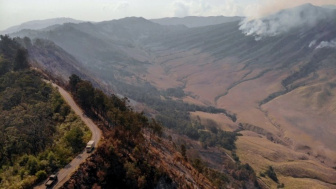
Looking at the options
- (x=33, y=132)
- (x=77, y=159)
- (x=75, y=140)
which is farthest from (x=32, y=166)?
(x=33, y=132)

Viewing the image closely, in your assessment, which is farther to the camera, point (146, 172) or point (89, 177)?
point (146, 172)

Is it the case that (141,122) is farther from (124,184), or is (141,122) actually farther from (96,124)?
(124,184)

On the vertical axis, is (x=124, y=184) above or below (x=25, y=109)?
below

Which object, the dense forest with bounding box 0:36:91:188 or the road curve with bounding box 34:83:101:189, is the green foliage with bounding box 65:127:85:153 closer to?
the dense forest with bounding box 0:36:91:188

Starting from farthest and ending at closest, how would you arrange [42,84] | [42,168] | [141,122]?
[42,84] < [141,122] < [42,168]

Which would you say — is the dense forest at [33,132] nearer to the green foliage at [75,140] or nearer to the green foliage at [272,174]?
the green foliage at [75,140]

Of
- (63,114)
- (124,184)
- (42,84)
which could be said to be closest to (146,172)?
(124,184)

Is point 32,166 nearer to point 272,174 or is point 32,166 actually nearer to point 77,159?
point 77,159

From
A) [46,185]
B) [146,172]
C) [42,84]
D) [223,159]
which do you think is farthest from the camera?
[223,159]
